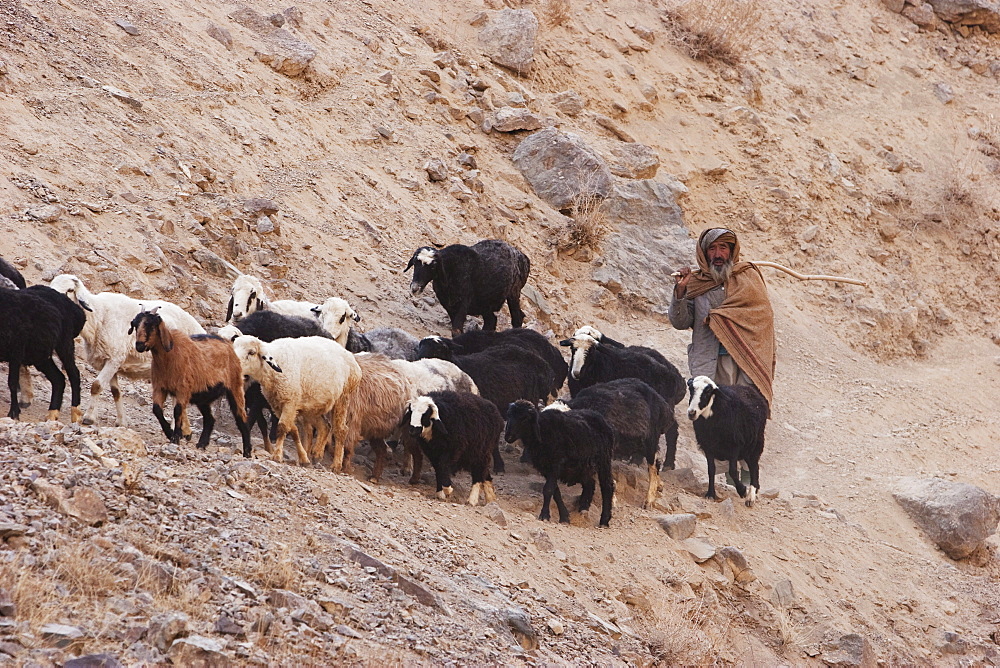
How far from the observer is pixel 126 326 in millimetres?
8594

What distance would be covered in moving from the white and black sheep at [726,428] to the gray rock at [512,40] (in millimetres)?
9604

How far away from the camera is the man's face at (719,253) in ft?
38.9

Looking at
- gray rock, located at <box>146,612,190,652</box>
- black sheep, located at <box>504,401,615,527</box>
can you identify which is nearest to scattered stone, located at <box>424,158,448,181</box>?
black sheep, located at <box>504,401,615,527</box>

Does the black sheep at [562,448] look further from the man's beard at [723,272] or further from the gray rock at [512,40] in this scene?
the gray rock at [512,40]

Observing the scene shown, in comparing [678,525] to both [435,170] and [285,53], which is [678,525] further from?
[285,53]

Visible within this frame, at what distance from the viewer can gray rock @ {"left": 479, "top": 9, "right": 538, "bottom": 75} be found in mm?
18281

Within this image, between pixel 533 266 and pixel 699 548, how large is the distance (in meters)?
7.18

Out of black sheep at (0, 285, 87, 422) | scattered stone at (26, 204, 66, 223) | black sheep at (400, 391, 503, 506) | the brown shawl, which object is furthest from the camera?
the brown shawl

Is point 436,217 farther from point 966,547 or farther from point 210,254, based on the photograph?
point 966,547

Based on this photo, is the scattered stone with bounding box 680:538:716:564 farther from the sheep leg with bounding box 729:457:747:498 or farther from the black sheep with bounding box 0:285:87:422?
the black sheep with bounding box 0:285:87:422

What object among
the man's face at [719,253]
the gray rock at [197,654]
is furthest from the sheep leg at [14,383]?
the man's face at [719,253]

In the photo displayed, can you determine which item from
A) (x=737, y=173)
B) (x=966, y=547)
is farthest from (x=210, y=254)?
(x=737, y=173)

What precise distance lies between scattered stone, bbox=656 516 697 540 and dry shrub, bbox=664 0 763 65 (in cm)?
1400

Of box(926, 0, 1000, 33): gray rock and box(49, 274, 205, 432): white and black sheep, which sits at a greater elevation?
box(926, 0, 1000, 33): gray rock
